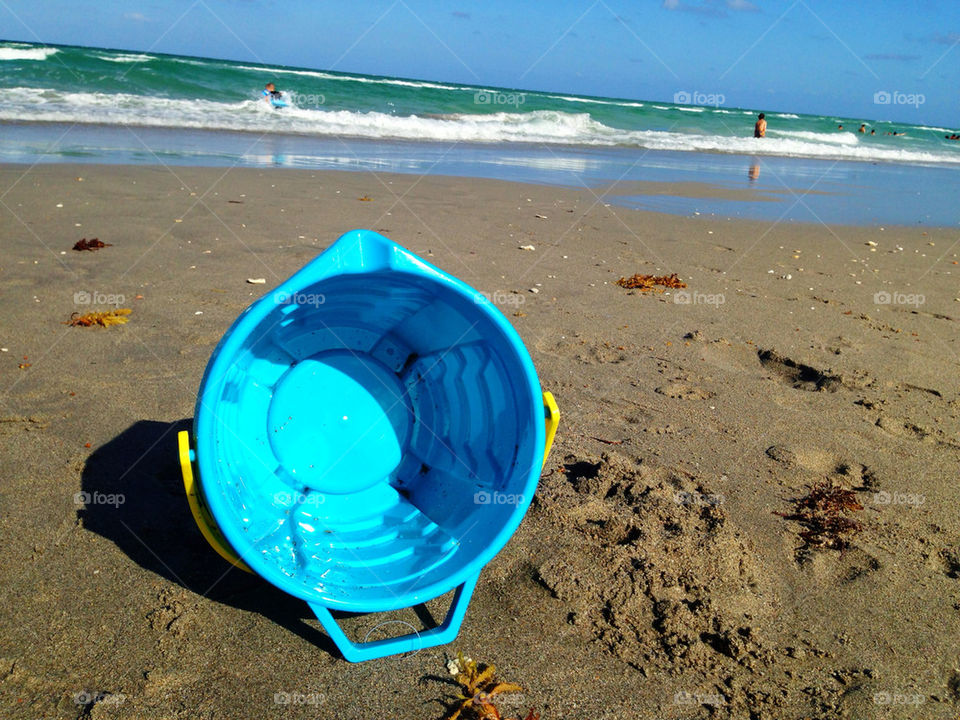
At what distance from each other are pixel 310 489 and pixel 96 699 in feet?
2.86

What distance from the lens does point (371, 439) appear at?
2635 millimetres

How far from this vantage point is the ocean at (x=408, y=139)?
11016 millimetres

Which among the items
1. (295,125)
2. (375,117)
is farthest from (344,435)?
(375,117)

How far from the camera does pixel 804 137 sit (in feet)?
96.7

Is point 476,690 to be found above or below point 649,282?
below
